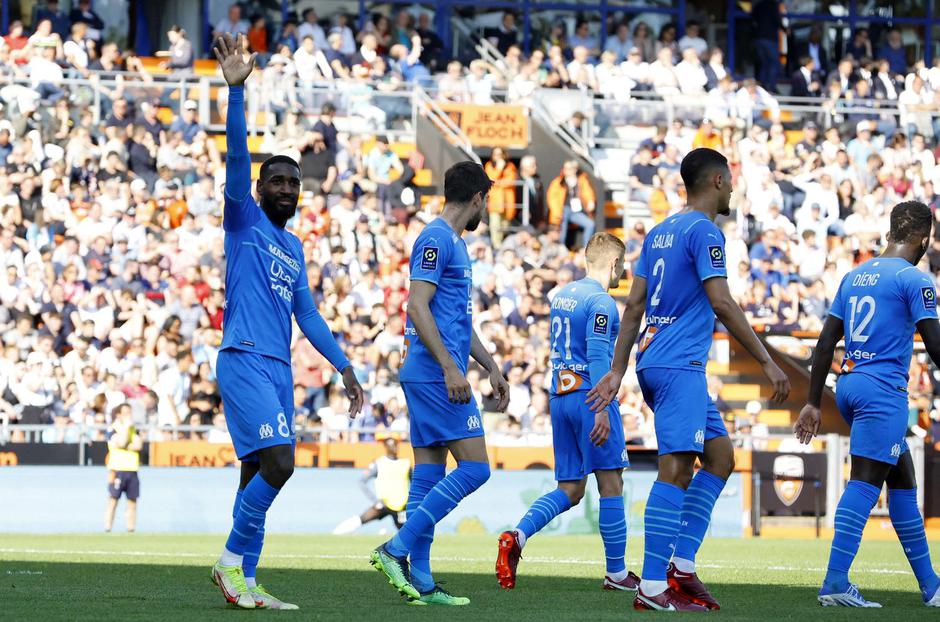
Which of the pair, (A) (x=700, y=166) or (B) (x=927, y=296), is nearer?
(A) (x=700, y=166)

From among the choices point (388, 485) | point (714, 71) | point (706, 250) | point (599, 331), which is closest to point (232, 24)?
point (714, 71)

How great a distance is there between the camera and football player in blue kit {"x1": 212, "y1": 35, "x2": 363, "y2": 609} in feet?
28.4

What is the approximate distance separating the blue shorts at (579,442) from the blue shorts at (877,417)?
1695mm

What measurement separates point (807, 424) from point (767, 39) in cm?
2562

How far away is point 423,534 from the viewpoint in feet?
31.0

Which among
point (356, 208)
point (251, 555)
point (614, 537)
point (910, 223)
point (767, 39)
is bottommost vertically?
point (614, 537)

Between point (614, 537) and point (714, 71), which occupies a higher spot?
point (714, 71)

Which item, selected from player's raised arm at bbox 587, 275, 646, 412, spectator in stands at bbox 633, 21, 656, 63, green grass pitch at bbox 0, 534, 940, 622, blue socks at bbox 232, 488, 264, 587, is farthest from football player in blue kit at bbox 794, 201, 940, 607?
spectator in stands at bbox 633, 21, 656, 63

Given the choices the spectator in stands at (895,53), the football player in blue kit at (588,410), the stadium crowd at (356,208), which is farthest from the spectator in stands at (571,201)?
the football player in blue kit at (588,410)

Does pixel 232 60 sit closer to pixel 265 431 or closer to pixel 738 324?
pixel 265 431

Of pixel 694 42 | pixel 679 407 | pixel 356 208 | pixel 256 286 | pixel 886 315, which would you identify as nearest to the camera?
pixel 679 407

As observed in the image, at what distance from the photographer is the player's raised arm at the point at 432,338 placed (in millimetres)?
9180

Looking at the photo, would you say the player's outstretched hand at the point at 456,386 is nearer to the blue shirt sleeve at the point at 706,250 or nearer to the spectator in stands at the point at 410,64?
the blue shirt sleeve at the point at 706,250

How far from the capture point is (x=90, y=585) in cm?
1041
